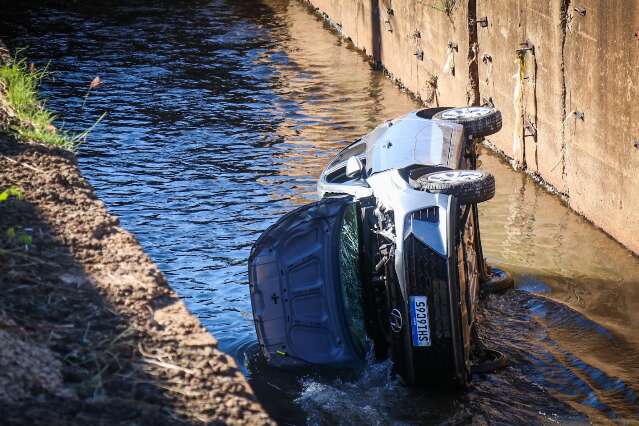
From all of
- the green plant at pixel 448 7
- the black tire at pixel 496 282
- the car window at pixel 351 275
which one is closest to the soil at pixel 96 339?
the car window at pixel 351 275

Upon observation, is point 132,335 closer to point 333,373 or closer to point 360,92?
point 333,373

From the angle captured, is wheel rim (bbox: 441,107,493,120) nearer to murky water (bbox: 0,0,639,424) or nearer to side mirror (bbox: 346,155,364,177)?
side mirror (bbox: 346,155,364,177)

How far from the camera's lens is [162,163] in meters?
13.6

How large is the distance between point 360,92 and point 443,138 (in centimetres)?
872

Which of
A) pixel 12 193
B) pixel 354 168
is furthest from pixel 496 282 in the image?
pixel 12 193

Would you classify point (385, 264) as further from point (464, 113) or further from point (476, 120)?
point (464, 113)

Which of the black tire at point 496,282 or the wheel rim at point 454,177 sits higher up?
the wheel rim at point 454,177

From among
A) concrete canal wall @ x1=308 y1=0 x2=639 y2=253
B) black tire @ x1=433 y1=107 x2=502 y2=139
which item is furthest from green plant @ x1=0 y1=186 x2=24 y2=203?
concrete canal wall @ x1=308 y1=0 x2=639 y2=253

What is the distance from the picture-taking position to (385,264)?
7.14 metres

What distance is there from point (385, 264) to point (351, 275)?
0.62 meters

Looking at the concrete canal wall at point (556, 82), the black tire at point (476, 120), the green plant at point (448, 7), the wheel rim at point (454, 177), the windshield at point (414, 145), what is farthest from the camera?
the green plant at point (448, 7)

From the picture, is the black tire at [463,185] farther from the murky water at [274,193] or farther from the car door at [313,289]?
the murky water at [274,193]

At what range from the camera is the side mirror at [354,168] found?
827cm

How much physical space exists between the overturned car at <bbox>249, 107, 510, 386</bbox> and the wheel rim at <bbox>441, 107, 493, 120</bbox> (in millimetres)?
293
